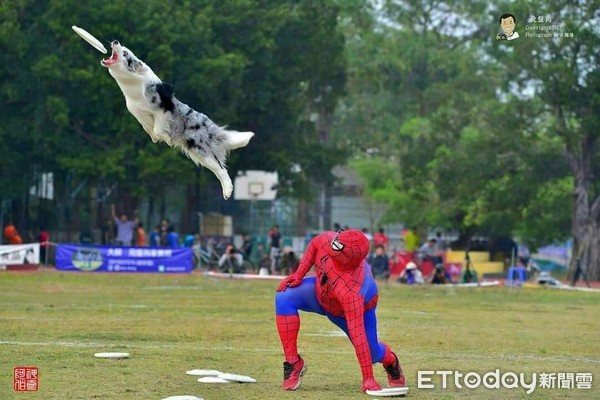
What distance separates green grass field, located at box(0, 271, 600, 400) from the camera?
13109mm

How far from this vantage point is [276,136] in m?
55.3

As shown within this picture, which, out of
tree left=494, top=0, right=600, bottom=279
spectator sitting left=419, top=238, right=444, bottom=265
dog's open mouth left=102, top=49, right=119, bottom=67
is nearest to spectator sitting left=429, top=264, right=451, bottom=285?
spectator sitting left=419, top=238, right=444, bottom=265

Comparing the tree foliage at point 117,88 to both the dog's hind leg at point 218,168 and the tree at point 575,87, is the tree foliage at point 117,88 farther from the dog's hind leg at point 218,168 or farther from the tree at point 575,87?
the dog's hind leg at point 218,168

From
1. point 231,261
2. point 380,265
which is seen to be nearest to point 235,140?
point 380,265

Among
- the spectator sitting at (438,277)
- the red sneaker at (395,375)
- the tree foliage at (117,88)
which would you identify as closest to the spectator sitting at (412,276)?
the spectator sitting at (438,277)

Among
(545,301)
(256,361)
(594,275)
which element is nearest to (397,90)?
(594,275)

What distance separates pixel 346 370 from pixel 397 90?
225 ft

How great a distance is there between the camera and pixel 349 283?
12.8 metres

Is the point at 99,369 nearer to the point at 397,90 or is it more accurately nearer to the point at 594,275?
the point at 594,275

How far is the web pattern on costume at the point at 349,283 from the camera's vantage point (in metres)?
12.7

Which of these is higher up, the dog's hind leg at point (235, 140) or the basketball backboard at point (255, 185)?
the basketball backboard at point (255, 185)

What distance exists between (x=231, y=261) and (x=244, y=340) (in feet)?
72.7

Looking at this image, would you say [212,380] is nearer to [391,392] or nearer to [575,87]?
[391,392]

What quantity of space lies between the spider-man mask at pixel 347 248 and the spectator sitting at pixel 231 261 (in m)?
27.8
